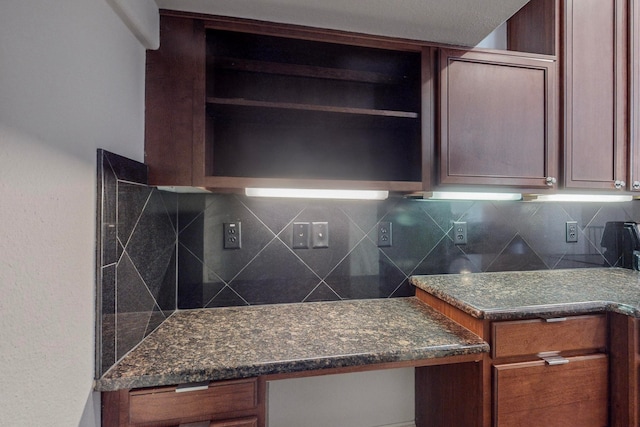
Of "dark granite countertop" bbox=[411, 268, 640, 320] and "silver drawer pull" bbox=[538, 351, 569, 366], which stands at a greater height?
"dark granite countertop" bbox=[411, 268, 640, 320]

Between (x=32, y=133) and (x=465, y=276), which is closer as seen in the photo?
(x=32, y=133)

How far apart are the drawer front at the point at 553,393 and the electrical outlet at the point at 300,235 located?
900mm

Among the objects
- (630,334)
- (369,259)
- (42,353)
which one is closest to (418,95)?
(369,259)

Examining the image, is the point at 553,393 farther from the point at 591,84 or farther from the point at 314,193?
the point at 591,84

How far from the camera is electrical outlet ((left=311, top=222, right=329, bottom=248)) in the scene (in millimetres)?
1426

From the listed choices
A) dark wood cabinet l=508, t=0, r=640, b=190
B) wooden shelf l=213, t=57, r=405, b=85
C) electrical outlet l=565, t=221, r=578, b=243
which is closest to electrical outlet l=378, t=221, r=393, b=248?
wooden shelf l=213, t=57, r=405, b=85

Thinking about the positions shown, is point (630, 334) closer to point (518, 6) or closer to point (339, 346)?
point (339, 346)

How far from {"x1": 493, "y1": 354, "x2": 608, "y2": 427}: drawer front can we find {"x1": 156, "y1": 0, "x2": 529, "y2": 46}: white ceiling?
127 cm

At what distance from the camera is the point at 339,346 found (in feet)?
3.08

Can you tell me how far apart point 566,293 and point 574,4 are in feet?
4.33

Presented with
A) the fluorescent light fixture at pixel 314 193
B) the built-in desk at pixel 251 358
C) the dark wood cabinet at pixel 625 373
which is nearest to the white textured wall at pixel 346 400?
the built-in desk at pixel 251 358

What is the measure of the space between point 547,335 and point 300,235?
105cm

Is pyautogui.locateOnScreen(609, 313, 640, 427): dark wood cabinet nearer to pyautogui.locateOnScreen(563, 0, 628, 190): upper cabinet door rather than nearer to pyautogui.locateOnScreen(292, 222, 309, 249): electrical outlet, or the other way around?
pyautogui.locateOnScreen(563, 0, 628, 190): upper cabinet door

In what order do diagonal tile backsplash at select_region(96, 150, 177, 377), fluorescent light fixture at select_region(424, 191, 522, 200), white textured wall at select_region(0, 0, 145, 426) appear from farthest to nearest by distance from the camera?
1. fluorescent light fixture at select_region(424, 191, 522, 200)
2. diagonal tile backsplash at select_region(96, 150, 177, 377)
3. white textured wall at select_region(0, 0, 145, 426)
